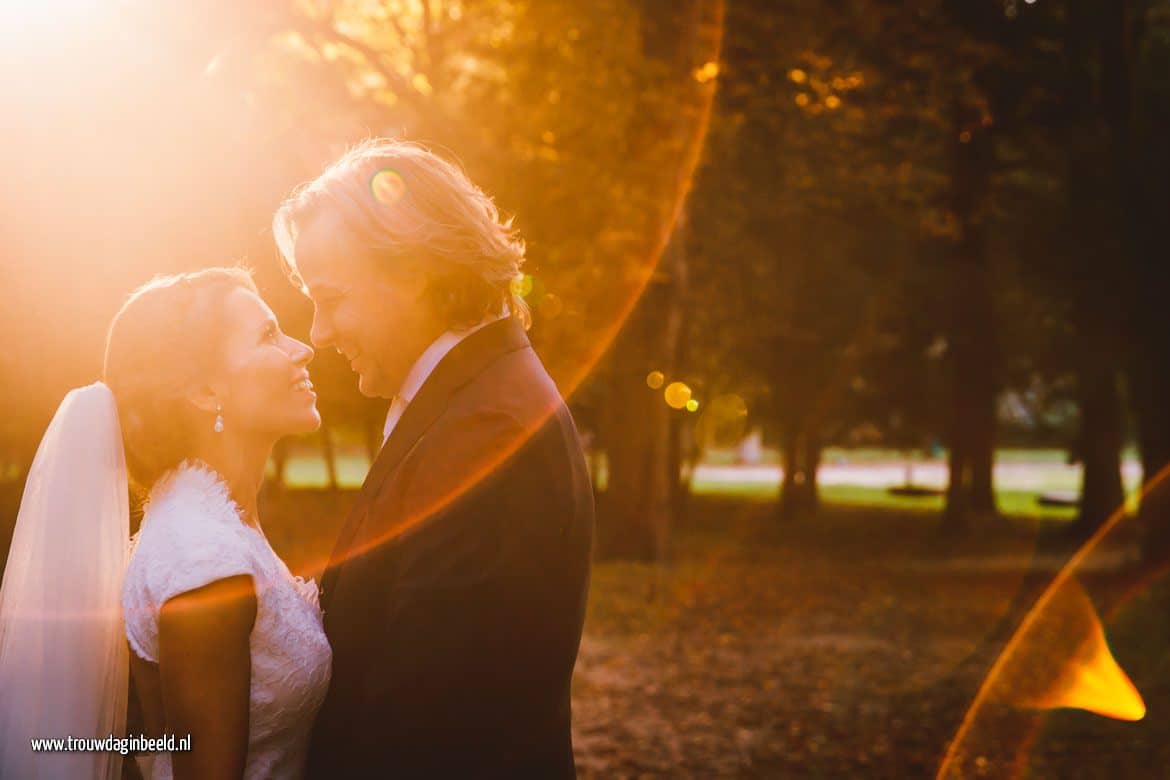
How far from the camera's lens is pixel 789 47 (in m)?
17.3

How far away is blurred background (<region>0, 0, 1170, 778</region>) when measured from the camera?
16.3ft

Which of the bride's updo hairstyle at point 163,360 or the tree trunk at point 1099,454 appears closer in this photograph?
the bride's updo hairstyle at point 163,360

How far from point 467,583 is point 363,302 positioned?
29.4 inches

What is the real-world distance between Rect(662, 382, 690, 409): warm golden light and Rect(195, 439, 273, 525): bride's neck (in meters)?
16.1

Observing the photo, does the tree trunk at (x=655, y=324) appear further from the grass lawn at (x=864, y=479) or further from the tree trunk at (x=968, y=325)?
the grass lawn at (x=864, y=479)

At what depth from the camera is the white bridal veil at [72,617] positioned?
3.11 metres

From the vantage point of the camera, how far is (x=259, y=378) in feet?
10.2

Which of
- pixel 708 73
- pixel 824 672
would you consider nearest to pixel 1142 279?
pixel 708 73

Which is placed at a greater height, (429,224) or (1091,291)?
(1091,291)

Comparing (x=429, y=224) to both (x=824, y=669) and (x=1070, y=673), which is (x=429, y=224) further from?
(x=1070, y=673)

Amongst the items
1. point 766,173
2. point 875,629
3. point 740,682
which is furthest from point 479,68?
point 740,682

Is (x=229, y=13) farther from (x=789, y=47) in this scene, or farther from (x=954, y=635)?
(x=789, y=47)

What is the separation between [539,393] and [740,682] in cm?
918

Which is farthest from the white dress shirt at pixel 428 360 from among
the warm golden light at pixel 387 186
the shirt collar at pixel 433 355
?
the warm golden light at pixel 387 186
